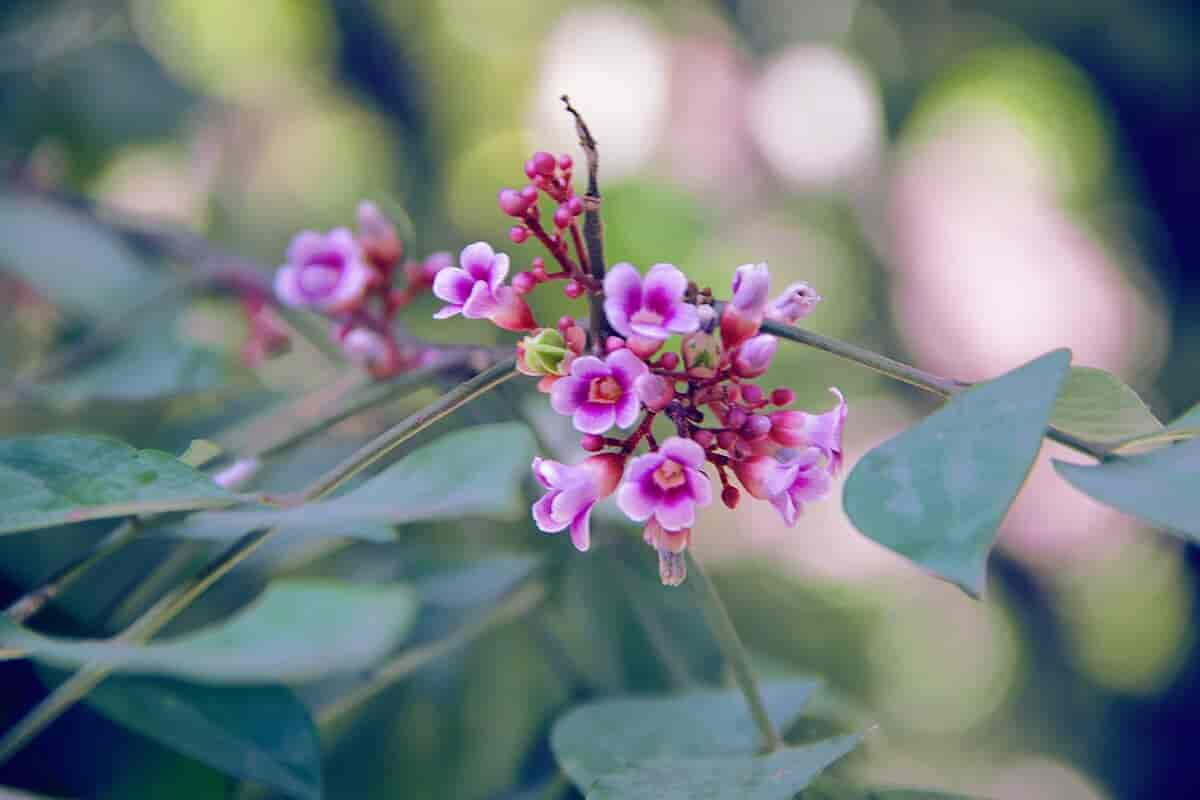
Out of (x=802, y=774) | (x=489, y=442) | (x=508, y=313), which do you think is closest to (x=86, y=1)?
(x=508, y=313)

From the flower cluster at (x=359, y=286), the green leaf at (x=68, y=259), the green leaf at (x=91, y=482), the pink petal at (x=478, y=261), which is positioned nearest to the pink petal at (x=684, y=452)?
the pink petal at (x=478, y=261)

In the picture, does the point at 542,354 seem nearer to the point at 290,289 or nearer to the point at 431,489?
the point at 431,489

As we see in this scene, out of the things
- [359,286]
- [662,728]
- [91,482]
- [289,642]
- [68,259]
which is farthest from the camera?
[68,259]

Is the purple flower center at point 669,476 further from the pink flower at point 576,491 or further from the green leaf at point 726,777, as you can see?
the green leaf at point 726,777

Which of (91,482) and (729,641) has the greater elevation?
(91,482)

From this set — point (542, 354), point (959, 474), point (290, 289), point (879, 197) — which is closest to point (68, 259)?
point (290, 289)

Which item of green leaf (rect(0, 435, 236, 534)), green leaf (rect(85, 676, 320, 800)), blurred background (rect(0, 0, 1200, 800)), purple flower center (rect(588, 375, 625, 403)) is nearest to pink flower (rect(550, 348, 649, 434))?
purple flower center (rect(588, 375, 625, 403))

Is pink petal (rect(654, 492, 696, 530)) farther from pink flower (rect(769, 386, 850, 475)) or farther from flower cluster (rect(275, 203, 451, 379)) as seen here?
flower cluster (rect(275, 203, 451, 379))

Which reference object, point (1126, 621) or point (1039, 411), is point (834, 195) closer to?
point (1126, 621)
